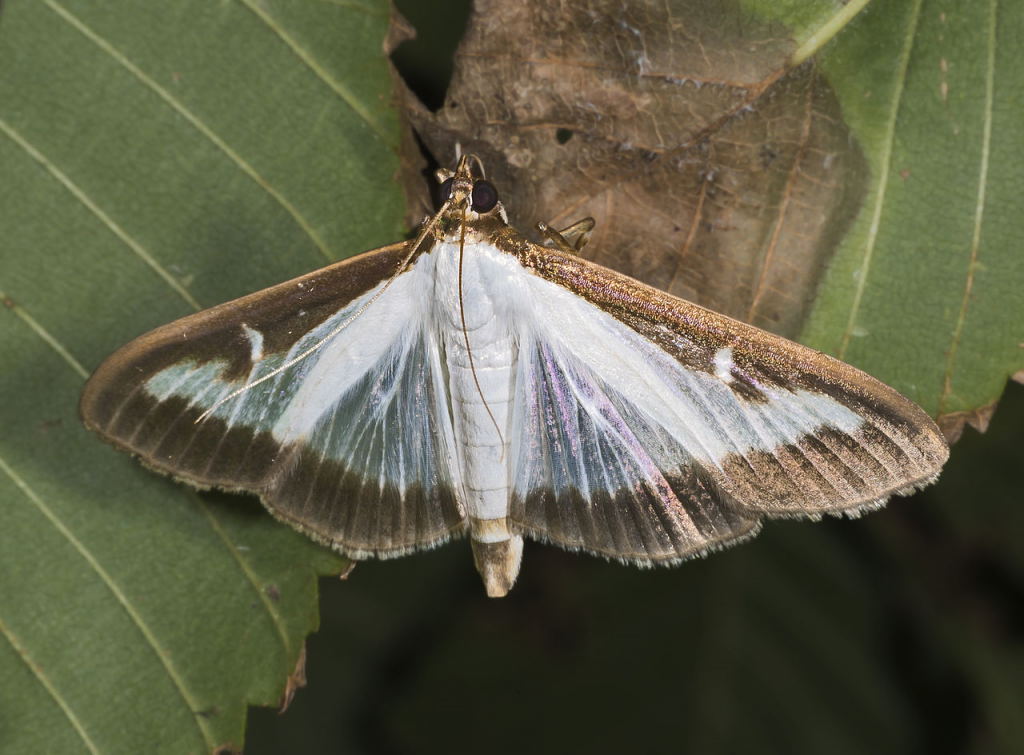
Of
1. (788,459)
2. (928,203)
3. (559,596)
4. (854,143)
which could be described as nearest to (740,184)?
(854,143)

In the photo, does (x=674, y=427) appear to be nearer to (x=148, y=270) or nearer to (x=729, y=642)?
(x=148, y=270)

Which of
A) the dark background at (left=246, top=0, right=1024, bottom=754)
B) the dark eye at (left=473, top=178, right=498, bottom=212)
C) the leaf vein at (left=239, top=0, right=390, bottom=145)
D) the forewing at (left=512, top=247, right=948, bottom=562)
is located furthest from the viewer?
the dark background at (left=246, top=0, right=1024, bottom=754)

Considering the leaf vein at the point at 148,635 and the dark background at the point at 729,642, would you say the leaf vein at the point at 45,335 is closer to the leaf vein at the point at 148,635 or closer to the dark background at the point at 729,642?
the leaf vein at the point at 148,635

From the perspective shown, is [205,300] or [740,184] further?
[205,300]

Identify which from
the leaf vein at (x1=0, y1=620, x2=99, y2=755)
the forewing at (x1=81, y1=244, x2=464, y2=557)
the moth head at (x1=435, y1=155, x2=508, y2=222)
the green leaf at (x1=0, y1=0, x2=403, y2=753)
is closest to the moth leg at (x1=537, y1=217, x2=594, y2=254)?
the moth head at (x1=435, y1=155, x2=508, y2=222)

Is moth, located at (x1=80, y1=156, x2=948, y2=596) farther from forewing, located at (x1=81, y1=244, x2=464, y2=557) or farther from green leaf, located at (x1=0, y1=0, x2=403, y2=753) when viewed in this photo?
green leaf, located at (x1=0, y1=0, x2=403, y2=753)

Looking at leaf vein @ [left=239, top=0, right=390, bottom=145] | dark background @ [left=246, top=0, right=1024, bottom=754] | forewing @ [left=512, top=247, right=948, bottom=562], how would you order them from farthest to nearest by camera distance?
dark background @ [left=246, top=0, right=1024, bottom=754]
leaf vein @ [left=239, top=0, right=390, bottom=145]
forewing @ [left=512, top=247, right=948, bottom=562]

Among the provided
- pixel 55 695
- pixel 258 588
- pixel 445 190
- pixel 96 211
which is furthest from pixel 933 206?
pixel 55 695

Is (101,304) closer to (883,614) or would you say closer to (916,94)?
(916,94)
